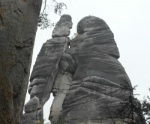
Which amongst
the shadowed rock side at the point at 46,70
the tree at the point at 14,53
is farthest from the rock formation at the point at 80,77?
the tree at the point at 14,53

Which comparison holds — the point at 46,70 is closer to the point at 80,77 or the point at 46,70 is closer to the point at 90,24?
the point at 80,77

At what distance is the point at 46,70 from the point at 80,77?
1.73 meters

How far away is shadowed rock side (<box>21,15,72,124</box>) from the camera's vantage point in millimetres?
13195

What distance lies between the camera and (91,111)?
39.2 ft

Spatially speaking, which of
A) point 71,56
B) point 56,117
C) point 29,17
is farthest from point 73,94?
point 29,17

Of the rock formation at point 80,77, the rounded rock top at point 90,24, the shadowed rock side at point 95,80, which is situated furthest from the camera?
the rounded rock top at point 90,24

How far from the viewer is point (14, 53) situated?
328cm

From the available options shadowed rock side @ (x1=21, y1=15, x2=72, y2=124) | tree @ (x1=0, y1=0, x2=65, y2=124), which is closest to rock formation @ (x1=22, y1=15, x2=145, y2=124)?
shadowed rock side @ (x1=21, y1=15, x2=72, y2=124)

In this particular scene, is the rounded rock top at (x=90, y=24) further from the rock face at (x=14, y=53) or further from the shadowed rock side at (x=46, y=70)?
the rock face at (x=14, y=53)

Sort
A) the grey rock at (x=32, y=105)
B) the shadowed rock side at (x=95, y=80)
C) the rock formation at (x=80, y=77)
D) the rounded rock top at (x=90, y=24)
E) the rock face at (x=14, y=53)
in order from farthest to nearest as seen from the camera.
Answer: the rounded rock top at (x=90, y=24) < the grey rock at (x=32, y=105) < the rock formation at (x=80, y=77) < the shadowed rock side at (x=95, y=80) < the rock face at (x=14, y=53)

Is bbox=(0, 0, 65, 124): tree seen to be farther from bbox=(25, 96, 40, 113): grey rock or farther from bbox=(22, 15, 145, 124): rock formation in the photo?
bbox=(25, 96, 40, 113): grey rock

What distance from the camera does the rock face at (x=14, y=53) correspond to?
3.10 metres

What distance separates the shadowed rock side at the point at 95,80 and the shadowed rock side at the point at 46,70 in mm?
505

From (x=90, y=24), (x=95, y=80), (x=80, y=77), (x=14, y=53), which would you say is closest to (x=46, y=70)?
(x=80, y=77)
